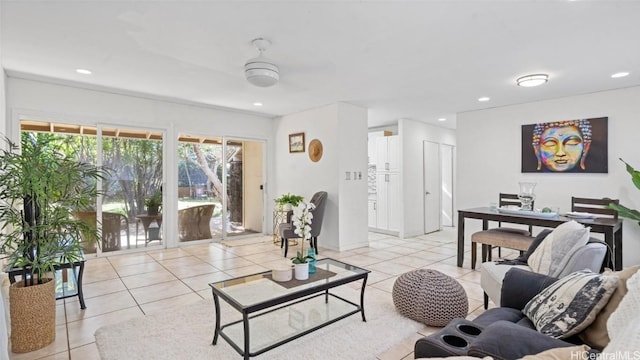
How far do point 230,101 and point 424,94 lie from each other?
3041 mm

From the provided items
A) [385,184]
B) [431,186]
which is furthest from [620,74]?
[385,184]

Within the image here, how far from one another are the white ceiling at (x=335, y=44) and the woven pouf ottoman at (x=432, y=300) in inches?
82.1

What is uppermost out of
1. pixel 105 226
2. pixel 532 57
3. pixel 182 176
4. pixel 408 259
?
pixel 532 57

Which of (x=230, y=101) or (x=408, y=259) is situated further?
(x=230, y=101)

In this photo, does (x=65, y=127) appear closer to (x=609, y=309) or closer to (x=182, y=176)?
(x=182, y=176)

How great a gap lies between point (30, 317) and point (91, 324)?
49 centimetres

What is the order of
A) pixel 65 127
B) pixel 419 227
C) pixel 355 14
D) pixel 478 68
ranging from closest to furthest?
pixel 355 14
pixel 478 68
pixel 65 127
pixel 419 227

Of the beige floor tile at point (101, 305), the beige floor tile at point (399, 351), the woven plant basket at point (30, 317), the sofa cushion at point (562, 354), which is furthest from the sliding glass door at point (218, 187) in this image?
the sofa cushion at point (562, 354)

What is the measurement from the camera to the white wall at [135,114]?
4.03 metres

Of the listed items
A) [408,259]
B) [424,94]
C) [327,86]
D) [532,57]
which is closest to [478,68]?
[532,57]

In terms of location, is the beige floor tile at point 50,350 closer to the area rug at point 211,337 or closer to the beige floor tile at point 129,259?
the area rug at point 211,337

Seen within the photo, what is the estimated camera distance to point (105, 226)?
15.5 ft

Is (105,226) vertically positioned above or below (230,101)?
below

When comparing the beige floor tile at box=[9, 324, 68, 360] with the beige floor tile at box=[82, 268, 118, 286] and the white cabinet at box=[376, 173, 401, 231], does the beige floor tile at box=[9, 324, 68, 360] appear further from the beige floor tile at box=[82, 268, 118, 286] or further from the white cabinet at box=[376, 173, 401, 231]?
the white cabinet at box=[376, 173, 401, 231]
